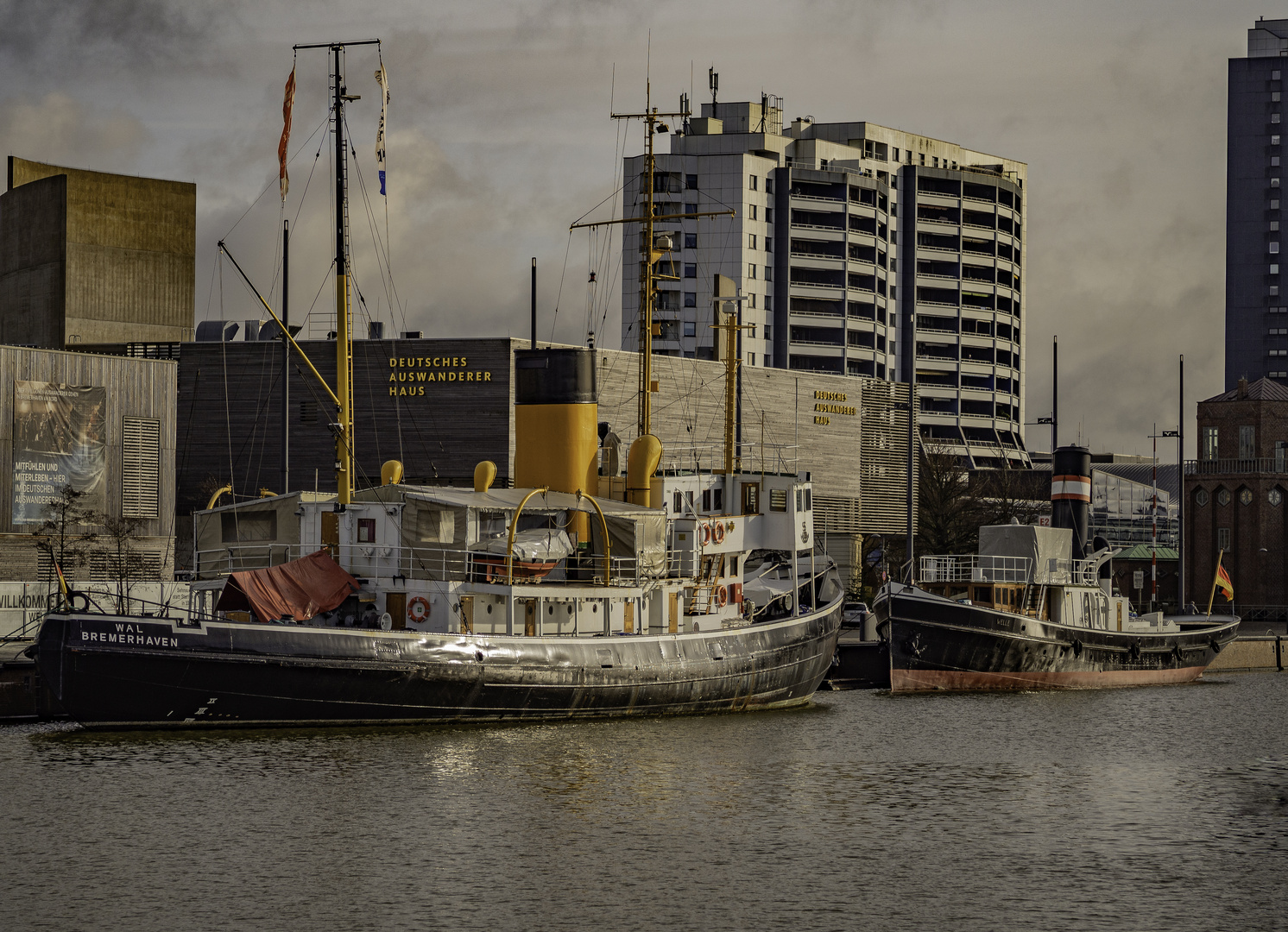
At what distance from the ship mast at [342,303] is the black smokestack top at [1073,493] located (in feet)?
99.2

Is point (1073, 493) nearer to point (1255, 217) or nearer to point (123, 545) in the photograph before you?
point (123, 545)

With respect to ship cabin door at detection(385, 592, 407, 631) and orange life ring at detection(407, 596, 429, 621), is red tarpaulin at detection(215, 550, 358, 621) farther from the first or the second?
orange life ring at detection(407, 596, 429, 621)

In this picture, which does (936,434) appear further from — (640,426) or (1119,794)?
(1119,794)

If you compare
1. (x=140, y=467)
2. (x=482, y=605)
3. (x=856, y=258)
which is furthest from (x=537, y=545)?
(x=856, y=258)

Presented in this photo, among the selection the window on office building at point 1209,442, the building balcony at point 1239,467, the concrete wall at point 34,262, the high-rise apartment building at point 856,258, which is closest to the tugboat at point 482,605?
the concrete wall at point 34,262

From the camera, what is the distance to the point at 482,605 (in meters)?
38.7

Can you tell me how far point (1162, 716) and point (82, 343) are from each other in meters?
63.9

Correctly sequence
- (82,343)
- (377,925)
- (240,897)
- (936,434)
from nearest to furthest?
(377,925) → (240,897) → (82,343) → (936,434)

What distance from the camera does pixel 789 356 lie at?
470 ft

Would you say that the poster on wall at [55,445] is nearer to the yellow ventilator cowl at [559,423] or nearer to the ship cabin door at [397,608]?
the yellow ventilator cowl at [559,423]

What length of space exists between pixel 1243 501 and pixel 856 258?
54511 millimetres

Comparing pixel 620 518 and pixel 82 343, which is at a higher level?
pixel 82 343

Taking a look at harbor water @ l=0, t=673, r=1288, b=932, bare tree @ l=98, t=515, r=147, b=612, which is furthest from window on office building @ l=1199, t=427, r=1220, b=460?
bare tree @ l=98, t=515, r=147, b=612

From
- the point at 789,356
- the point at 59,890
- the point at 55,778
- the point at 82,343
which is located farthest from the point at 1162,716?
the point at 789,356
